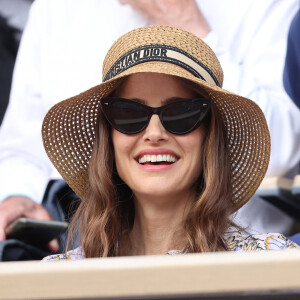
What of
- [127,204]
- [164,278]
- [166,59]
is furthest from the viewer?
[127,204]

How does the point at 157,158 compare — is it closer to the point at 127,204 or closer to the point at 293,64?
the point at 127,204

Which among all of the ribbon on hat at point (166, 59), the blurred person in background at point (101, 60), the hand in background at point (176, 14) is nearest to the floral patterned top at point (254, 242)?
the ribbon on hat at point (166, 59)

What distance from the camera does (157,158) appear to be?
6.02ft

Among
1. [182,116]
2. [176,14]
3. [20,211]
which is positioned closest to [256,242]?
[182,116]

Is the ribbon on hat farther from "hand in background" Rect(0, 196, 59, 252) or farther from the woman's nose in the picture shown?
"hand in background" Rect(0, 196, 59, 252)

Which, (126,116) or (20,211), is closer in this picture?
(126,116)

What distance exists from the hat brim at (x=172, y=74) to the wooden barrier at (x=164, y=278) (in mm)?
942

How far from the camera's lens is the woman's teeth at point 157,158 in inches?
72.3

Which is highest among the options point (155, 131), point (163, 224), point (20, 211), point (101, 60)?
point (101, 60)

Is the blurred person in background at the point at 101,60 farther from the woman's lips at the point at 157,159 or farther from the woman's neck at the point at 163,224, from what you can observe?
the woman's lips at the point at 157,159

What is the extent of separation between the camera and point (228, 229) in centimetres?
188

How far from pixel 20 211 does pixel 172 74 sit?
3.57ft

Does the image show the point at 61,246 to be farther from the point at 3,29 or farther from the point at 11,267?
the point at 11,267

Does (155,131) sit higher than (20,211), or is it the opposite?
(155,131)
